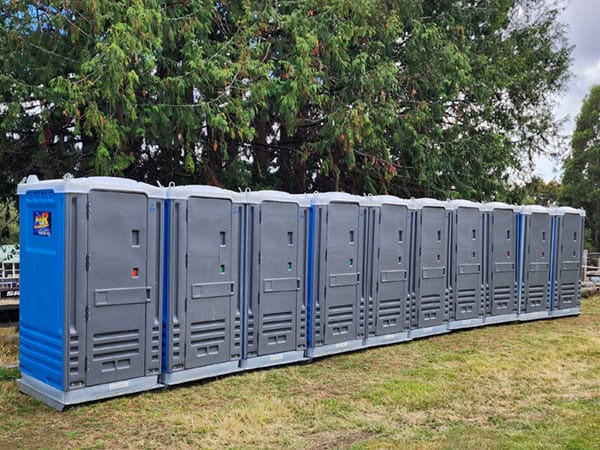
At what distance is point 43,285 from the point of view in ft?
16.7

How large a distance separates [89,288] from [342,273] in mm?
3186

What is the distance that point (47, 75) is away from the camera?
23.9ft

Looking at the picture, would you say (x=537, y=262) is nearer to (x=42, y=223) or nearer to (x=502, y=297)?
(x=502, y=297)

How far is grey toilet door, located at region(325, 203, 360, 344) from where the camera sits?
7035 millimetres

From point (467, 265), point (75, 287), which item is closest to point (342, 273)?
point (467, 265)

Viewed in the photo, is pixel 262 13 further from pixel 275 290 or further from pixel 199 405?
pixel 199 405

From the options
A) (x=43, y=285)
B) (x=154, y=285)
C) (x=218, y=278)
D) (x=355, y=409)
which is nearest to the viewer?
(x=43, y=285)

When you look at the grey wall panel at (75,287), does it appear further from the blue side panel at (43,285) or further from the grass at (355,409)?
the grass at (355,409)

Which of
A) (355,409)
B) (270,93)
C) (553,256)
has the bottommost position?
(355,409)

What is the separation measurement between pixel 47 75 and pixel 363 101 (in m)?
4.87

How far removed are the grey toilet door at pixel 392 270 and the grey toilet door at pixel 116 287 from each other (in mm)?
3392

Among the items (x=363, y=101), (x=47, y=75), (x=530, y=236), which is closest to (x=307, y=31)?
(x=363, y=101)

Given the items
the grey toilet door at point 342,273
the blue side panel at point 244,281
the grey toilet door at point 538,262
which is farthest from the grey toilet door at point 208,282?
the grey toilet door at point 538,262

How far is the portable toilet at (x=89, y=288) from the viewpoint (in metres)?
4.88
